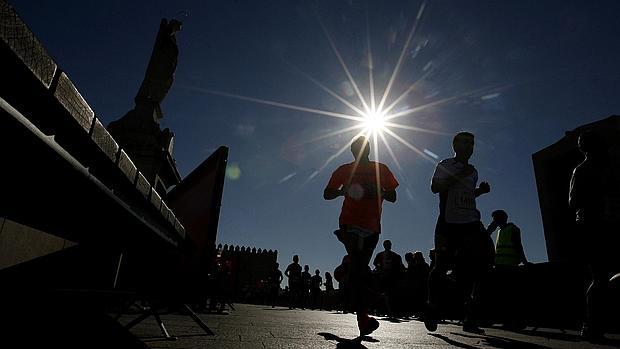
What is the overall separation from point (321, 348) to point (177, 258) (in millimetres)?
1363

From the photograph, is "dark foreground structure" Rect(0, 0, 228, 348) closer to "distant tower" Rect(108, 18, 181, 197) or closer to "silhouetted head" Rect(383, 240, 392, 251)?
"distant tower" Rect(108, 18, 181, 197)

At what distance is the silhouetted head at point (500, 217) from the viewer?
6.44 m

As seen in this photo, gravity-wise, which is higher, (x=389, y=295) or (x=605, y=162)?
(x=605, y=162)

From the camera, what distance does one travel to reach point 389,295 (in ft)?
35.3

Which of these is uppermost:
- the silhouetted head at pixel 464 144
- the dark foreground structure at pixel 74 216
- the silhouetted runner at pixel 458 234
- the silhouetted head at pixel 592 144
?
the silhouetted head at pixel 464 144

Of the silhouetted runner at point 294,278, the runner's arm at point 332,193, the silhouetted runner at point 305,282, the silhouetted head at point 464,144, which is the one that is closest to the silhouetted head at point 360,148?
the runner's arm at point 332,193

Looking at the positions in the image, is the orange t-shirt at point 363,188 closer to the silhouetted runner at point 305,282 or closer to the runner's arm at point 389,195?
the runner's arm at point 389,195

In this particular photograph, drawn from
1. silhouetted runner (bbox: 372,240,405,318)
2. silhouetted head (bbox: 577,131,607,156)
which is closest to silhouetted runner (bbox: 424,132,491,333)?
silhouetted head (bbox: 577,131,607,156)

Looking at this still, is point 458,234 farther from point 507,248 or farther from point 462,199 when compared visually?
point 507,248

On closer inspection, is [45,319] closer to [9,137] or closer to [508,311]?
[9,137]

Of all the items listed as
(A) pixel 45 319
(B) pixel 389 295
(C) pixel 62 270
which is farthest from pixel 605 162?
(B) pixel 389 295

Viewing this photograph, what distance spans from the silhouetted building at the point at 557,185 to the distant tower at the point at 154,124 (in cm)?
1021

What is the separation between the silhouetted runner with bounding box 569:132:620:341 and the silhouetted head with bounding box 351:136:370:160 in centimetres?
212

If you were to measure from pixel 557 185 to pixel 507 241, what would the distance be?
231 inches
